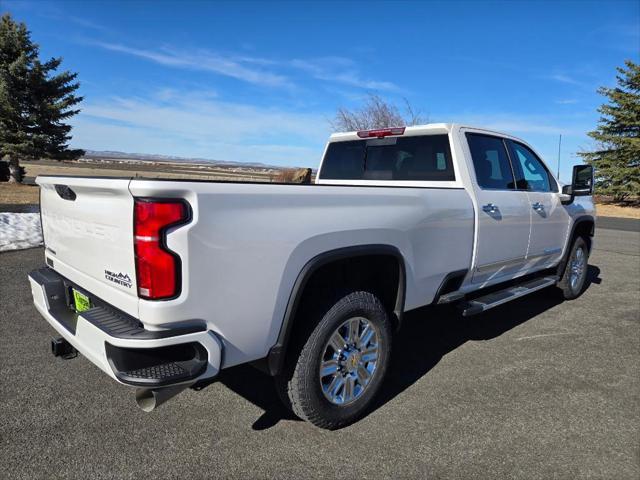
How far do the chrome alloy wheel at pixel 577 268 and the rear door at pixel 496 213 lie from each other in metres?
1.72

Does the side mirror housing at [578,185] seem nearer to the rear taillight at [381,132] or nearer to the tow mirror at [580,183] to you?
the tow mirror at [580,183]

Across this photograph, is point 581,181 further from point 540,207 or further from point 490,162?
point 490,162

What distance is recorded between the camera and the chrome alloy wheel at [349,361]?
2811 millimetres

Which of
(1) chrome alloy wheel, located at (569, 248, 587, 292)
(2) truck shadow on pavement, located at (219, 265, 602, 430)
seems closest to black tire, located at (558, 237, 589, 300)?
(1) chrome alloy wheel, located at (569, 248, 587, 292)

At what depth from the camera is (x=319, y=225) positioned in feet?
8.29

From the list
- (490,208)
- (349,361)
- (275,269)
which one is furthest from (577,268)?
(275,269)

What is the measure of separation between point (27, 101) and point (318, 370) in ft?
80.3

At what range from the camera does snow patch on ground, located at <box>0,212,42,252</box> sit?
7793mm

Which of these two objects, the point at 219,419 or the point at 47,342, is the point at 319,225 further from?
the point at 47,342

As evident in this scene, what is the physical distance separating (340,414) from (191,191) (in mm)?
1663

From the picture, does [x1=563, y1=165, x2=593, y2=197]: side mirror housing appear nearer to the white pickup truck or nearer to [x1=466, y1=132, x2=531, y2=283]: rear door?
[x1=466, y1=132, x2=531, y2=283]: rear door

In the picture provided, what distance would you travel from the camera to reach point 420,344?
4379mm

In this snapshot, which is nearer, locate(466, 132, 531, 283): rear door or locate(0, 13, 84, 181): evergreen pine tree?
locate(466, 132, 531, 283): rear door

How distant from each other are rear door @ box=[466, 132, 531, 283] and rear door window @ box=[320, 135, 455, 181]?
0.27 metres
